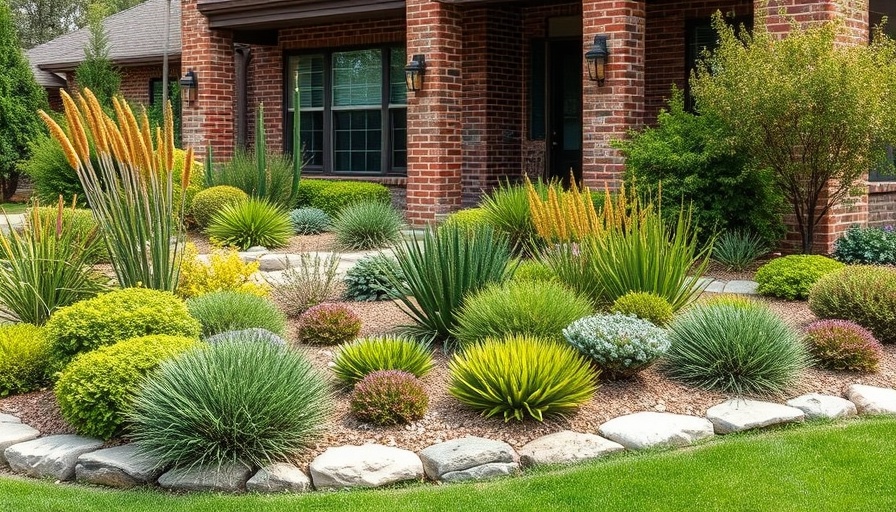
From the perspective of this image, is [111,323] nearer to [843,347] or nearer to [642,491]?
[642,491]

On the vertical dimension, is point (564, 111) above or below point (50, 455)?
above

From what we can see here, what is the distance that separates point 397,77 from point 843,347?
10.5 metres

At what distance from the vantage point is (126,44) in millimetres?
23359

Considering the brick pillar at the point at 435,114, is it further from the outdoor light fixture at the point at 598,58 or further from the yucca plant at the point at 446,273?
the yucca plant at the point at 446,273

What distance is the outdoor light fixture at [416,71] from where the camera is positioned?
13594mm

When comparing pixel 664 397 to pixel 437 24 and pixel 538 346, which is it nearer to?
pixel 538 346

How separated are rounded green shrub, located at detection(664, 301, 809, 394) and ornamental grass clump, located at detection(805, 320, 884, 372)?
0.74 ft

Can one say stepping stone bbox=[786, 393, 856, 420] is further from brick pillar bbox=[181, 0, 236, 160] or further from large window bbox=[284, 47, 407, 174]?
brick pillar bbox=[181, 0, 236, 160]

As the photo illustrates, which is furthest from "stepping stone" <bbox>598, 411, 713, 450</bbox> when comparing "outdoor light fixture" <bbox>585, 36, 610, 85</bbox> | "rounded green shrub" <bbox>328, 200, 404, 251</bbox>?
"outdoor light fixture" <bbox>585, 36, 610, 85</bbox>

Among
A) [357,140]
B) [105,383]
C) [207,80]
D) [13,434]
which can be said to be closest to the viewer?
[105,383]

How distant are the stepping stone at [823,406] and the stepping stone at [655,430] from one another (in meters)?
0.64

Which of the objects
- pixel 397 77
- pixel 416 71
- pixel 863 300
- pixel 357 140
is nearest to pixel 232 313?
pixel 863 300

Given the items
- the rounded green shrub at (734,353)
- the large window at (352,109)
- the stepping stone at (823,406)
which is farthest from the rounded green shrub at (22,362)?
the large window at (352,109)

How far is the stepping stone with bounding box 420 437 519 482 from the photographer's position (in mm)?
5223
